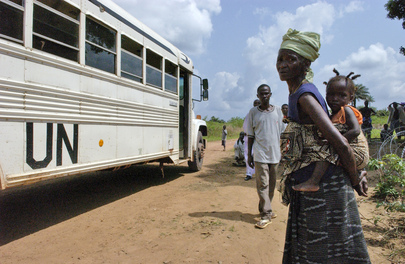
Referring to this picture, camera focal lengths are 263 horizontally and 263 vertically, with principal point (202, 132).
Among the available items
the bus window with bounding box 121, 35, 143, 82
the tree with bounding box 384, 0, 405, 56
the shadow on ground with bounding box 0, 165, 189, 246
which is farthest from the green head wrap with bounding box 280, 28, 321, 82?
the tree with bounding box 384, 0, 405, 56

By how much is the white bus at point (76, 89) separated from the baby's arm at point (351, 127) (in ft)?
10.1

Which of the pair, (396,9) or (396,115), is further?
(396,9)

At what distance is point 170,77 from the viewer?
6156mm

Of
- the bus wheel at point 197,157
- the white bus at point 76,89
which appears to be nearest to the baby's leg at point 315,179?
the white bus at point 76,89

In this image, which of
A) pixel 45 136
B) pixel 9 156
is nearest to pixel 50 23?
pixel 45 136

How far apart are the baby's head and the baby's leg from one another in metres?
0.42

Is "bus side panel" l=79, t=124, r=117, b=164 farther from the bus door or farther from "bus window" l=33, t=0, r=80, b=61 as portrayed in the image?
the bus door

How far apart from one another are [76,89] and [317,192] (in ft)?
10.6

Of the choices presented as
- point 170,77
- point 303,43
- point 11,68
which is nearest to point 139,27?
point 170,77

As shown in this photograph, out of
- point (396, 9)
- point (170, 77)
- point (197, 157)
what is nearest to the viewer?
point (170, 77)

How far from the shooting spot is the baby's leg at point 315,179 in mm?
1506

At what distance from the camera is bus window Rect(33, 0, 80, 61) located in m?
3.09

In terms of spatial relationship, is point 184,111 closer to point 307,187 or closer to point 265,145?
point 265,145

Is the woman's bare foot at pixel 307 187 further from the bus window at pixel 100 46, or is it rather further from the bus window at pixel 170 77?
the bus window at pixel 170 77
